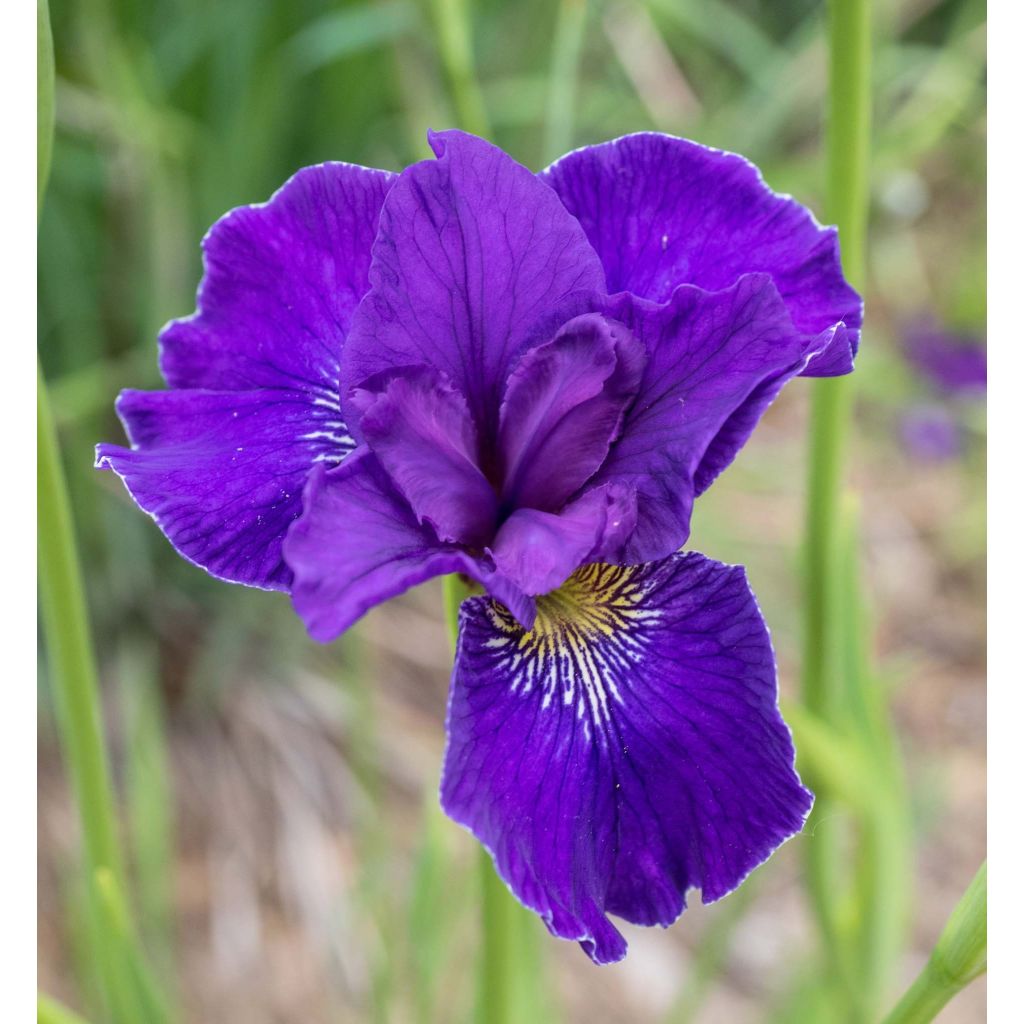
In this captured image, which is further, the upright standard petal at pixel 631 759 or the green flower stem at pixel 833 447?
the green flower stem at pixel 833 447

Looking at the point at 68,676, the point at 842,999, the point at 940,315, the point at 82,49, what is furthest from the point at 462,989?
the point at 940,315

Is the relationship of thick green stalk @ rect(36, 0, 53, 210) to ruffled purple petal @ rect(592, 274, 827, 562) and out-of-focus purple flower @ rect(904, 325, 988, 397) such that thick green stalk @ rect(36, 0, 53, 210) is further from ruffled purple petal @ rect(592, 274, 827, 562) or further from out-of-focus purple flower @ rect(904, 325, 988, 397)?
out-of-focus purple flower @ rect(904, 325, 988, 397)

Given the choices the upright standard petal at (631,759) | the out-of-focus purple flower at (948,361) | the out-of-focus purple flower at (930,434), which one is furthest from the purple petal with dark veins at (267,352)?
the out-of-focus purple flower at (930,434)

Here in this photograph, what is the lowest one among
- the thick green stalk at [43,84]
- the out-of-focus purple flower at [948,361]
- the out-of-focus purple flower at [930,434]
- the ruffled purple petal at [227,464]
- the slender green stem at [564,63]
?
the ruffled purple petal at [227,464]

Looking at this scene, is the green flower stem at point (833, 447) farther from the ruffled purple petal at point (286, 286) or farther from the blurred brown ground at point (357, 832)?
the blurred brown ground at point (357, 832)

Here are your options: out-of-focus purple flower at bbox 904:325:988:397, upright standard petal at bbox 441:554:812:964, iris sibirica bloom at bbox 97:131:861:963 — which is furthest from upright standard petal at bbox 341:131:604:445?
out-of-focus purple flower at bbox 904:325:988:397

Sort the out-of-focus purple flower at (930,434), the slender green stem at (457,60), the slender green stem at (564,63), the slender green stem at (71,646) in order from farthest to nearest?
1. the out-of-focus purple flower at (930,434)
2. the slender green stem at (564,63)
3. the slender green stem at (457,60)
4. the slender green stem at (71,646)

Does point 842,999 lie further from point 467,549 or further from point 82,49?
point 82,49
